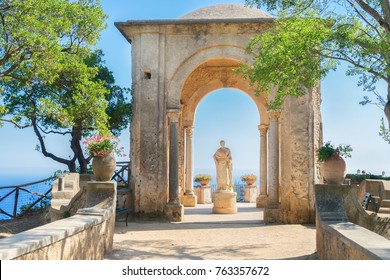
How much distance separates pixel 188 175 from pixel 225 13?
24.5ft

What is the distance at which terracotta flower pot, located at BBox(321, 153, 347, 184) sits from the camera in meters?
8.22

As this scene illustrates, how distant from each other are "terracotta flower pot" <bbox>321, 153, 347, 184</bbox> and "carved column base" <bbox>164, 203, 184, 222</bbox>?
234 inches

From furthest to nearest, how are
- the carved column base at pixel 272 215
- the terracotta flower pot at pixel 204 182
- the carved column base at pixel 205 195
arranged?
the terracotta flower pot at pixel 204 182 < the carved column base at pixel 205 195 < the carved column base at pixel 272 215

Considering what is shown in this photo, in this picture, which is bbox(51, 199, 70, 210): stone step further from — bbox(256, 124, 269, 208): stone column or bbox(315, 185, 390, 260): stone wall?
bbox(256, 124, 269, 208): stone column

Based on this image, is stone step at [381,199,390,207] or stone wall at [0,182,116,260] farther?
stone step at [381,199,390,207]

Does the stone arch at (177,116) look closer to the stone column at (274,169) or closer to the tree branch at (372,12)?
the stone column at (274,169)

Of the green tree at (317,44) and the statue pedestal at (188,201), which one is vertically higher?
the green tree at (317,44)

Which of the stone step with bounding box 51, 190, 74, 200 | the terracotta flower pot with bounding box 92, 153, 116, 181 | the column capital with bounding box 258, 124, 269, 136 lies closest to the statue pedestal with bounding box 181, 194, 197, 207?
the column capital with bounding box 258, 124, 269, 136

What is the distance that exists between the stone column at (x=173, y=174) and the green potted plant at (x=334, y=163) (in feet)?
19.5

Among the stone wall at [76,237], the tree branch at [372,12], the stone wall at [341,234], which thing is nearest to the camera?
the stone wall at [76,237]

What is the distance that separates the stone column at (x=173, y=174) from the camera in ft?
43.3

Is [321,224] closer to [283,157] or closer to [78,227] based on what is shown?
[78,227]

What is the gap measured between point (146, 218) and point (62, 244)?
7670 millimetres

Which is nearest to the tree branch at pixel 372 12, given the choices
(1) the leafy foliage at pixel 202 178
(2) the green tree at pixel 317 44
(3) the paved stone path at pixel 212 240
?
(2) the green tree at pixel 317 44
